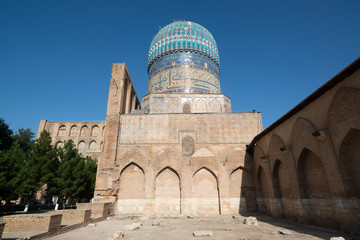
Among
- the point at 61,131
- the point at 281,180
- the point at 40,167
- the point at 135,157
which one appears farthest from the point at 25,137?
the point at 281,180

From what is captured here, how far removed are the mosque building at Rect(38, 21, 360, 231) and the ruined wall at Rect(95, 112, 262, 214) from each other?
63mm

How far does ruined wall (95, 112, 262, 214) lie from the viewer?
13.0 metres

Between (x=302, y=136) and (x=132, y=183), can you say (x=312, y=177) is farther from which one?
(x=132, y=183)

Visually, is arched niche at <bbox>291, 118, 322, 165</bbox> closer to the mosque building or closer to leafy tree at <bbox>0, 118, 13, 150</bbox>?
the mosque building

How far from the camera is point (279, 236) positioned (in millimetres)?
6359

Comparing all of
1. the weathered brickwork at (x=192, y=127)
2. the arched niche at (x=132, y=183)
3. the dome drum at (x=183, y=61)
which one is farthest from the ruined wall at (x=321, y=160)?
the dome drum at (x=183, y=61)

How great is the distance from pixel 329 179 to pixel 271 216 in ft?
17.5

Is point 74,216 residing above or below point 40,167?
below

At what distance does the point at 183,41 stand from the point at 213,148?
1259 cm

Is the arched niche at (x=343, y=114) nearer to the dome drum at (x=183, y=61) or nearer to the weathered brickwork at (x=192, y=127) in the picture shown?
the weathered brickwork at (x=192, y=127)

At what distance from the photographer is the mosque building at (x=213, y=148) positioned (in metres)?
6.50

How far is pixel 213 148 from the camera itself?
46.4 ft

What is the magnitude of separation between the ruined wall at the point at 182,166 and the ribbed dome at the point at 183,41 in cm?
950

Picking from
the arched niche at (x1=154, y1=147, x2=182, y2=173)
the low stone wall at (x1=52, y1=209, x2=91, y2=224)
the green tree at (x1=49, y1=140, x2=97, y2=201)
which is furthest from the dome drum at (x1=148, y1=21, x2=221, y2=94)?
the low stone wall at (x1=52, y1=209, x2=91, y2=224)
